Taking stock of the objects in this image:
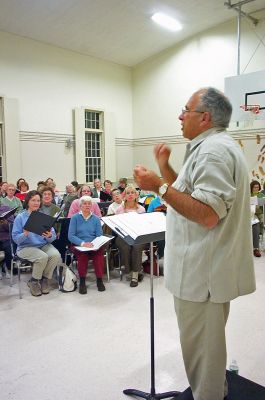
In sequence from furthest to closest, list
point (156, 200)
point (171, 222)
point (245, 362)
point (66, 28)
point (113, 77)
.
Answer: point (113, 77) → point (66, 28) → point (156, 200) → point (245, 362) → point (171, 222)

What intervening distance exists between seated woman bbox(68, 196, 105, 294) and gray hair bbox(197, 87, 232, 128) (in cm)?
287

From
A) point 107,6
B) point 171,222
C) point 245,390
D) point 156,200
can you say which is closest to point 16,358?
point 245,390

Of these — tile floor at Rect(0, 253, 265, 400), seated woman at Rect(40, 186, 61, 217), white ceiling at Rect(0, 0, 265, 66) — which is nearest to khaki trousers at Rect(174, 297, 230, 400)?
tile floor at Rect(0, 253, 265, 400)

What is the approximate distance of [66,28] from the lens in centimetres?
852

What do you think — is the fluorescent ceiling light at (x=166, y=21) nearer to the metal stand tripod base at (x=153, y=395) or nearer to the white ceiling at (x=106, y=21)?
the white ceiling at (x=106, y=21)

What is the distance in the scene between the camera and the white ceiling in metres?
7.69

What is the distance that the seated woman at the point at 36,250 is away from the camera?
3953 mm

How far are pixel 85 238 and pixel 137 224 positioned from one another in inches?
91.5

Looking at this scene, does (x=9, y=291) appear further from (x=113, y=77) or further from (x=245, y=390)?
(x=113, y=77)

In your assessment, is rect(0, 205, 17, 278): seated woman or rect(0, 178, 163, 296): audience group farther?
rect(0, 205, 17, 278): seated woman

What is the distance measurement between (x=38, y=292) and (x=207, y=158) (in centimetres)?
312

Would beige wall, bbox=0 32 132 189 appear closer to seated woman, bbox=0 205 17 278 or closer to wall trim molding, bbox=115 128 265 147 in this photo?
wall trim molding, bbox=115 128 265 147

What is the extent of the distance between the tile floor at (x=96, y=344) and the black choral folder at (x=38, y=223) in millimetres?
771

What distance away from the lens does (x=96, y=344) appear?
2793 millimetres
